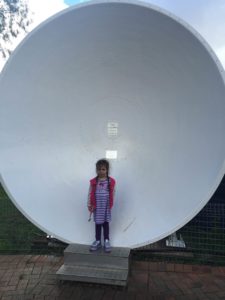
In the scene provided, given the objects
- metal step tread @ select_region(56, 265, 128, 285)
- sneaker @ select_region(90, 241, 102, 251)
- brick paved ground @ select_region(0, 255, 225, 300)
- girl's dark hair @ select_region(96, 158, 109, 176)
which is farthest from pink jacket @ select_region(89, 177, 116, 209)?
brick paved ground @ select_region(0, 255, 225, 300)

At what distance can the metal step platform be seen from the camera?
301 cm

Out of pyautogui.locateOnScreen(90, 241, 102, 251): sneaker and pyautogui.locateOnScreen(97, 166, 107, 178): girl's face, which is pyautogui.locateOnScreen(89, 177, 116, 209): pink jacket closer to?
pyautogui.locateOnScreen(97, 166, 107, 178): girl's face

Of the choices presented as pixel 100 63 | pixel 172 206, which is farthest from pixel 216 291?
pixel 100 63

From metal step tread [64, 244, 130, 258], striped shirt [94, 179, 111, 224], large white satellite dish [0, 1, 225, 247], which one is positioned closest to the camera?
large white satellite dish [0, 1, 225, 247]

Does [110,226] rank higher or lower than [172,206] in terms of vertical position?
lower

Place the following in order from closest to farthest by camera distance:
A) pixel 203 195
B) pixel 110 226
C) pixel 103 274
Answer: pixel 203 195 → pixel 103 274 → pixel 110 226

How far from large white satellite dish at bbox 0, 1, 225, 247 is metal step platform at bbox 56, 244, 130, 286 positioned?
0.50 ft

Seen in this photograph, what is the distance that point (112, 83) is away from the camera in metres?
3.52

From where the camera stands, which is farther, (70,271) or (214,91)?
(70,271)

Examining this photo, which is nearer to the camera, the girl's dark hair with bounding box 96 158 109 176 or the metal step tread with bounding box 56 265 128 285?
the metal step tread with bounding box 56 265 128 285

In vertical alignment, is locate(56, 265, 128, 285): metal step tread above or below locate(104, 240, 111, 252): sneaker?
below

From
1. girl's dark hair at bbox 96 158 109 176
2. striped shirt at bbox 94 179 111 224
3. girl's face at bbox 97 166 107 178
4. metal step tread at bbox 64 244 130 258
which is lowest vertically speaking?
metal step tread at bbox 64 244 130 258

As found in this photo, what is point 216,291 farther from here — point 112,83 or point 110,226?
point 112,83

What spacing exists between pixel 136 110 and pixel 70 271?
5.84 ft
